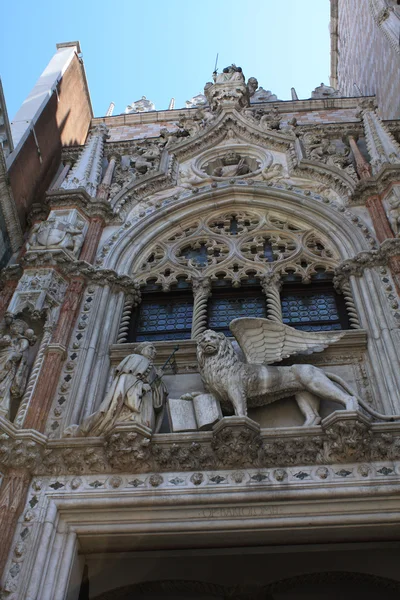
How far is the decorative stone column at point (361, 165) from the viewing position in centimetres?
1202

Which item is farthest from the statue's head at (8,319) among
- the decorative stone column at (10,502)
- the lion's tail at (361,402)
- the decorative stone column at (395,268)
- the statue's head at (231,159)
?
the statue's head at (231,159)

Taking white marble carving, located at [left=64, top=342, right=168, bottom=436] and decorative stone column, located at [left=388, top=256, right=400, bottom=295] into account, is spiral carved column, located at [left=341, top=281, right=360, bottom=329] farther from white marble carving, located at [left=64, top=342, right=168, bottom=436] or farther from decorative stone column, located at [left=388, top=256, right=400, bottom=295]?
white marble carving, located at [left=64, top=342, right=168, bottom=436]

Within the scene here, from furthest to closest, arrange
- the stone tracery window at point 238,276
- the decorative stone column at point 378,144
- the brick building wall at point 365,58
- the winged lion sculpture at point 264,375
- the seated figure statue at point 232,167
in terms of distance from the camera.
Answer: the brick building wall at point 365,58
the seated figure statue at point 232,167
the decorative stone column at point 378,144
the stone tracery window at point 238,276
the winged lion sculpture at point 264,375

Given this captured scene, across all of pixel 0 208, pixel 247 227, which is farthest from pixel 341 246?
pixel 0 208

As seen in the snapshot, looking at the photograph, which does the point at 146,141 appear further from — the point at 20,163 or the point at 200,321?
the point at 200,321

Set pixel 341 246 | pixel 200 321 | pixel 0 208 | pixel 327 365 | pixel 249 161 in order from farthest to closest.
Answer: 1. pixel 249 161
2. pixel 0 208
3. pixel 341 246
4. pixel 200 321
5. pixel 327 365

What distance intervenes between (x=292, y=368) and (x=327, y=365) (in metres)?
0.86

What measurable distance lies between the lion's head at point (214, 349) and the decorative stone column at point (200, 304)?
3.82 feet

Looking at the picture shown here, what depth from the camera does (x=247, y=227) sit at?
1218 centimetres

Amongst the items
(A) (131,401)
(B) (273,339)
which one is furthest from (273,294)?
(A) (131,401)

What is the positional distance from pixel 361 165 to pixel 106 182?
5.11 m

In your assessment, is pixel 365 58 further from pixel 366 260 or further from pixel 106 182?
pixel 366 260

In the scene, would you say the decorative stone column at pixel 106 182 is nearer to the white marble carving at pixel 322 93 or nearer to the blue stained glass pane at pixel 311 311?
the blue stained glass pane at pixel 311 311

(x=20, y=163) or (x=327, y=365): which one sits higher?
(x=20, y=163)
